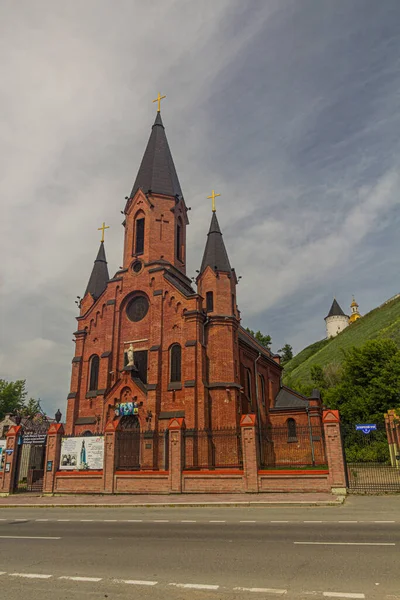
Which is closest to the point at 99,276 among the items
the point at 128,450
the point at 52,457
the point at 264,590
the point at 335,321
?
the point at 128,450

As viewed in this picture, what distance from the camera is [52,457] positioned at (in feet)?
78.5

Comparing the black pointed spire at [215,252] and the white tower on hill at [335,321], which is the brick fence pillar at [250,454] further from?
the white tower on hill at [335,321]

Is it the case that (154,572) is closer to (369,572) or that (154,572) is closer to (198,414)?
(369,572)

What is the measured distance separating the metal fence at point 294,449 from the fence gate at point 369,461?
7.05 ft

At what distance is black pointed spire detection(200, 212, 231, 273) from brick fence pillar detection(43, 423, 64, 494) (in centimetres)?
1499

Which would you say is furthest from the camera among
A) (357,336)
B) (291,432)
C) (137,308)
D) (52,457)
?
(357,336)

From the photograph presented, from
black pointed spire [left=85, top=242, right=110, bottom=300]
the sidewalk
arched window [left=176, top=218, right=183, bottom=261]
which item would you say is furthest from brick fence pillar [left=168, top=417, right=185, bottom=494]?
arched window [left=176, top=218, right=183, bottom=261]

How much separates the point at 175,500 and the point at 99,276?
23.3 m

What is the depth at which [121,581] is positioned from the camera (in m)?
6.75

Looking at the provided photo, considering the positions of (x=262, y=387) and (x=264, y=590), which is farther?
(x=262, y=387)

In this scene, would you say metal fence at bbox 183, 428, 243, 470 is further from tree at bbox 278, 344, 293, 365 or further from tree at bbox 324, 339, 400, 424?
tree at bbox 278, 344, 293, 365

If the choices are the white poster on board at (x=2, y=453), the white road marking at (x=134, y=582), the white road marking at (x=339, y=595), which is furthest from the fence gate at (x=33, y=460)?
the white road marking at (x=339, y=595)

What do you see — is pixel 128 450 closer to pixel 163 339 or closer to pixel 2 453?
pixel 2 453

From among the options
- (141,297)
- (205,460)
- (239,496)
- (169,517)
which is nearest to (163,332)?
(141,297)
